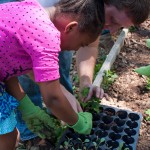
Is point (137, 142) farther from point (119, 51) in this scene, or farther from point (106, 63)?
point (119, 51)

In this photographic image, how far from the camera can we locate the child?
1.48 meters

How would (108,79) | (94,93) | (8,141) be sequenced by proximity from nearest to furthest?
(8,141)
(94,93)
(108,79)

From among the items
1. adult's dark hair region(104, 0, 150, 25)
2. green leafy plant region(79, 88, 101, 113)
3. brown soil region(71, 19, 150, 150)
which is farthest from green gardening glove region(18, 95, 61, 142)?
adult's dark hair region(104, 0, 150, 25)

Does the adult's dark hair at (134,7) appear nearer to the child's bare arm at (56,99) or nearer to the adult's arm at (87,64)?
the adult's arm at (87,64)

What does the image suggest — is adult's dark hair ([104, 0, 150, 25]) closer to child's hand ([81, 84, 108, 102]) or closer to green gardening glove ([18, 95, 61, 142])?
child's hand ([81, 84, 108, 102])

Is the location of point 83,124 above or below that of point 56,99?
below

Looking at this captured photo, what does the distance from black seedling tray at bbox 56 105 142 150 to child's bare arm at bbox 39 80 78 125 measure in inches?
19.4

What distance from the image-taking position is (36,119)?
2000mm

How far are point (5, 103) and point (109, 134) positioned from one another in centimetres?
76

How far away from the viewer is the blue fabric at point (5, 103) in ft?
5.79

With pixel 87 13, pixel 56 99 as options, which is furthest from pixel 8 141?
pixel 87 13

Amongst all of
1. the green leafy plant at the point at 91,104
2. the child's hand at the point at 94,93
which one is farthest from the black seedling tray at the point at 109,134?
the child's hand at the point at 94,93

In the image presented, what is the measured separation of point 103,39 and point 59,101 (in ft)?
6.54

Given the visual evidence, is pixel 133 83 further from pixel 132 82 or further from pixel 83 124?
pixel 83 124
